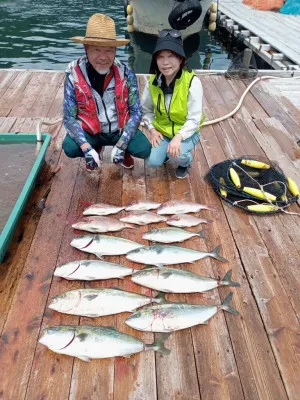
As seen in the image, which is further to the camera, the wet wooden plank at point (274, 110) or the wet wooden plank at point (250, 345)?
the wet wooden plank at point (274, 110)

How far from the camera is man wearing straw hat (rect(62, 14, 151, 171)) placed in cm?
316

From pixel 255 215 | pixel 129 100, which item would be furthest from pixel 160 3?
pixel 255 215

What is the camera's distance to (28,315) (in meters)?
2.39

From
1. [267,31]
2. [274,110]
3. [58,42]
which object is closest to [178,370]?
[274,110]

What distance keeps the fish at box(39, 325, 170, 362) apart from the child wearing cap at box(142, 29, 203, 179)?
6.19ft

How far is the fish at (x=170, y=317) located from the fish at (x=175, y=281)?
174mm

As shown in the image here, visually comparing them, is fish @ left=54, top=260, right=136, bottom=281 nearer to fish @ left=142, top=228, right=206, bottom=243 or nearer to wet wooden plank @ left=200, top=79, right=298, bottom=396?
fish @ left=142, top=228, right=206, bottom=243

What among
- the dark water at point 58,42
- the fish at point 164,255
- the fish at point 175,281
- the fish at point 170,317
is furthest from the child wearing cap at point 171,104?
the dark water at point 58,42

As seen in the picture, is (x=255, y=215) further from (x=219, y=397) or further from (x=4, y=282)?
(x=4, y=282)

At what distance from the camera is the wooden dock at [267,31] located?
30.0ft

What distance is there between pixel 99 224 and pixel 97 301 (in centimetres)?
→ 87

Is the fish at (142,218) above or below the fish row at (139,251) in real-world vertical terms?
below

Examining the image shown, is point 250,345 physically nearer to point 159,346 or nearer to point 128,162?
point 159,346

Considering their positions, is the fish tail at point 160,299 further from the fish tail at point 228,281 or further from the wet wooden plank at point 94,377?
the fish tail at point 228,281
